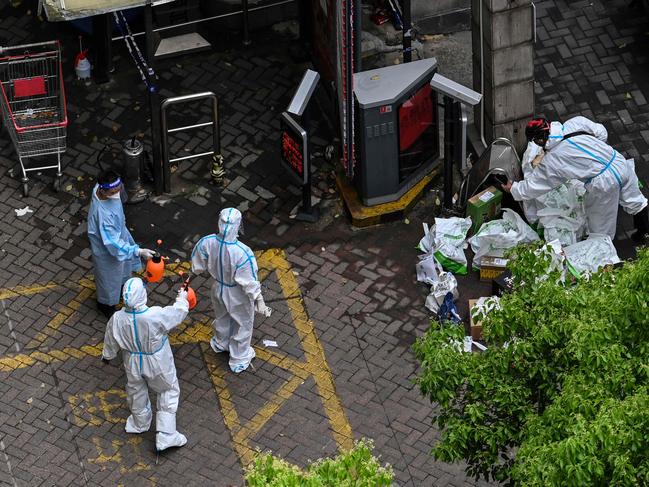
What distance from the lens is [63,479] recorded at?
1480 centimetres

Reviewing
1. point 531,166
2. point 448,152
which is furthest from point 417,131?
point 531,166

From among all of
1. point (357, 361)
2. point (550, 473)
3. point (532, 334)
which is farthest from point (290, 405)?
point (550, 473)

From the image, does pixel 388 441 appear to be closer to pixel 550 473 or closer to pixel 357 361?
pixel 357 361

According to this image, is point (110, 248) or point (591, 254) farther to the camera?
point (591, 254)

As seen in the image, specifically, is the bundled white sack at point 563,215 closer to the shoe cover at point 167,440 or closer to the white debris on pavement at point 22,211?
the shoe cover at point 167,440

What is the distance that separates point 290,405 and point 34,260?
326 cm

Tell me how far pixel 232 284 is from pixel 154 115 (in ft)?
9.22

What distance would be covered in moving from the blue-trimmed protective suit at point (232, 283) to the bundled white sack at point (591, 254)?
3.34 metres

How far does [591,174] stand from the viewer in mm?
16359

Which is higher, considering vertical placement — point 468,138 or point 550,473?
point 550,473

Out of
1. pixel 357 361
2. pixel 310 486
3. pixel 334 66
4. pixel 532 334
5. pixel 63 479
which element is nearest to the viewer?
pixel 310 486

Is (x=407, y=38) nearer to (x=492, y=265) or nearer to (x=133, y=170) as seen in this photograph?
(x=492, y=265)

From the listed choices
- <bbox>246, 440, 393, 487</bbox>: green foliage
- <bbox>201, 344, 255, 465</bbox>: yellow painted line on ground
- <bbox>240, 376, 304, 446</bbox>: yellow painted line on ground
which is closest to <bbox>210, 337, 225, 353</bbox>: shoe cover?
<bbox>201, 344, 255, 465</bbox>: yellow painted line on ground

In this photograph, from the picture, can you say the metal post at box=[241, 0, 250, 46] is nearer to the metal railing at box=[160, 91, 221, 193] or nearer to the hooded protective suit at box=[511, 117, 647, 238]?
the metal railing at box=[160, 91, 221, 193]
